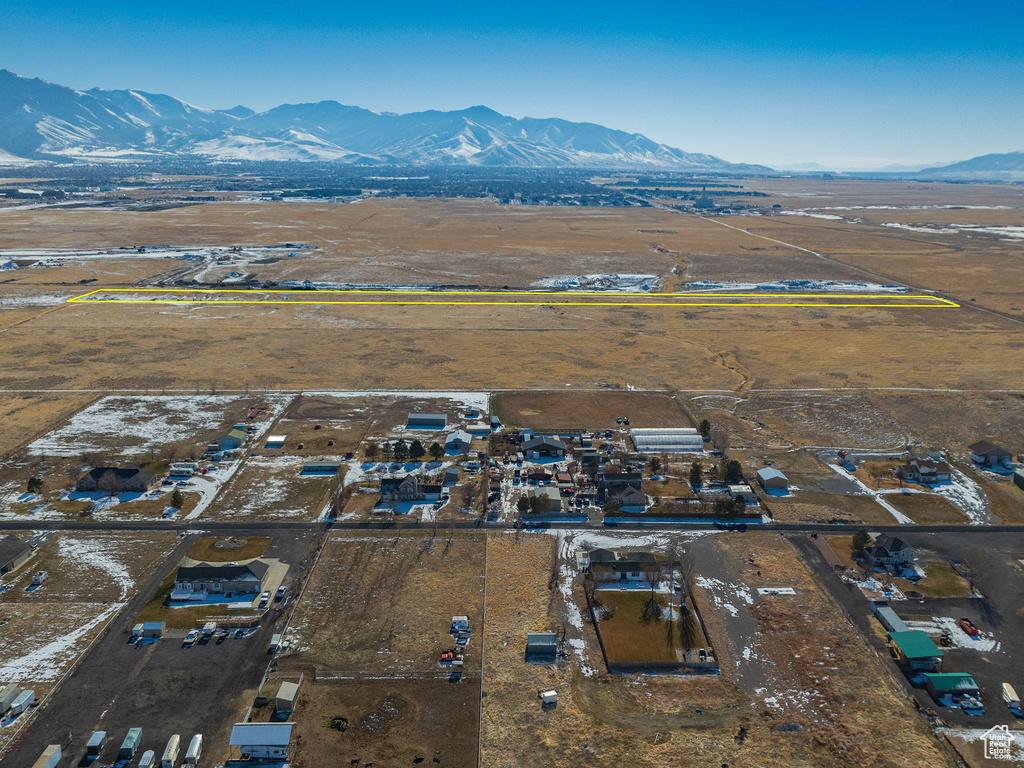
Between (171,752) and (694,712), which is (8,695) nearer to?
(171,752)

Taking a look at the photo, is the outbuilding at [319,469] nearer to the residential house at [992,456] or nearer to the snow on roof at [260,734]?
the snow on roof at [260,734]

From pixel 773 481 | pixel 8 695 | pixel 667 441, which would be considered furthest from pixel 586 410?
pixel 8 695

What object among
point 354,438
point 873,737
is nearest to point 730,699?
point 873,737

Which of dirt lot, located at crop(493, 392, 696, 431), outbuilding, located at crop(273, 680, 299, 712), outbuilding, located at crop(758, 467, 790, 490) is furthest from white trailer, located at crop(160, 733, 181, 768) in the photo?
outbuilding, located at crop(758, 467, 790, 490)

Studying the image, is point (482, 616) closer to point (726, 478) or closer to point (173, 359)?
point (726, 478)

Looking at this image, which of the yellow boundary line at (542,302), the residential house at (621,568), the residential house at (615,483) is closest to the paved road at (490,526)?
the residential house at (615,483)

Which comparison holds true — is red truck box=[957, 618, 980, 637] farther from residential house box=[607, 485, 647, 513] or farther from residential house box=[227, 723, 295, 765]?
residential house box=[227, 723, 295, 765]
